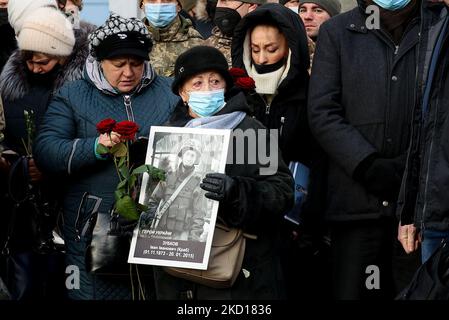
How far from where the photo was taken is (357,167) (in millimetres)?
7957

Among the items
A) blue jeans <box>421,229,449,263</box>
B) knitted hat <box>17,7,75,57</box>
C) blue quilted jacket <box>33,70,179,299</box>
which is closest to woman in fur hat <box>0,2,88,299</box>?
knitted hat <box>17,7,75,57</box>

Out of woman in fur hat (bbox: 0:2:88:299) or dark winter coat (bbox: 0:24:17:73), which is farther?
dark winter coat (bbox: 0:24:17:73)

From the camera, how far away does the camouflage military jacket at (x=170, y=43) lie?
9234mm

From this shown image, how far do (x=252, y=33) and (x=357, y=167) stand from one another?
3.78ft

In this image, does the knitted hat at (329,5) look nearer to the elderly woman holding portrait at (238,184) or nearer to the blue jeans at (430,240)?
the elderly woman holding portrait at (238,184)

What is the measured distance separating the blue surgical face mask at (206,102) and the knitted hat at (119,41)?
22.8 inches

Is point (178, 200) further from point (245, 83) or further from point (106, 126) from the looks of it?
point (245, 83)

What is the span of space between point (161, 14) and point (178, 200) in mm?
2223

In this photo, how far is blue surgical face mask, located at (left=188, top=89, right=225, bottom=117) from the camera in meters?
7.61

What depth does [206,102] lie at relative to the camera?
7605 mm

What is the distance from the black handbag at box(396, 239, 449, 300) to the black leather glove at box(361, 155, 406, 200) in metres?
1.44

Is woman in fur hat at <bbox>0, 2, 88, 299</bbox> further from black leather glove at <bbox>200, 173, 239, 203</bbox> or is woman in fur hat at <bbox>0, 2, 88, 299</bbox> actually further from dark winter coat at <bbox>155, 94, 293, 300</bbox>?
black leather glove at <bbox>200, 173, 239, 203</bbox>

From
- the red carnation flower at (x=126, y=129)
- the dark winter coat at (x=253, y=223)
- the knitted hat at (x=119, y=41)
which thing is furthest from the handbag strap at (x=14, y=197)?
the dark winter coat at (x=253, y=223)
